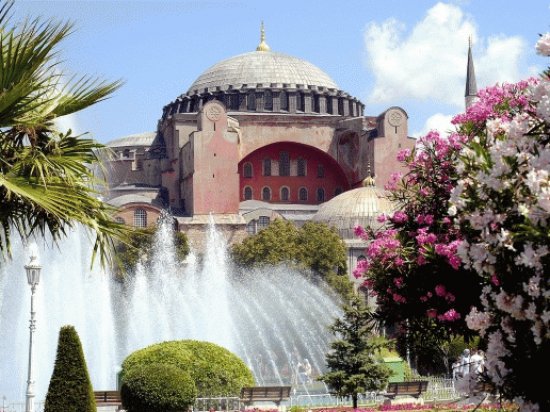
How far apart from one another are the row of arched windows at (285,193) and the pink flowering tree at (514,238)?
5997 cm

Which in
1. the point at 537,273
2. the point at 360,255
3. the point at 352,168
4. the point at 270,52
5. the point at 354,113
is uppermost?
the point at 270,52

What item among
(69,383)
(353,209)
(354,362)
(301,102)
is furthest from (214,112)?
(69,383)

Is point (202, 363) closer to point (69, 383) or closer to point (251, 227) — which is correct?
point (69, 383)

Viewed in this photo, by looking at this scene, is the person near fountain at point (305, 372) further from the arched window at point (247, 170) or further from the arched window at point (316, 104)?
the arched window at point (316, 104)

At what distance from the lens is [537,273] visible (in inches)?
220

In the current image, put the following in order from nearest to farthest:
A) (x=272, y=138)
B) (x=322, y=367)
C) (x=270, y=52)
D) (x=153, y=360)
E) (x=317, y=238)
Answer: (x=153, y=360) → (x=322, y=367) → (x=317, y=238) → (x=272, y=138) → (x=270, y=52)

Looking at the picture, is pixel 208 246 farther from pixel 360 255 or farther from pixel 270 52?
pixel 270 52

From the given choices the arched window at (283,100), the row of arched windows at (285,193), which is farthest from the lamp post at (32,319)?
the arched window at (283,100)

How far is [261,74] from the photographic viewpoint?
7206 centimetres

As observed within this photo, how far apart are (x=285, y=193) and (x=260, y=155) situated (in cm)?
274

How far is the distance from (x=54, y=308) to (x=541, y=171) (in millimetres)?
25317

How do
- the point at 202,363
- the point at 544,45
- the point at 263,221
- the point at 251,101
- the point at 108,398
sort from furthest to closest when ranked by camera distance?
the point at 251,101, the point at 263,221, the point at 108,398, the point at 202,363, the point at 544,45

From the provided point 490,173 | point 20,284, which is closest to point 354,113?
point 20,284

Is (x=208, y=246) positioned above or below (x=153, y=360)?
above
